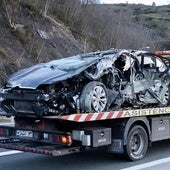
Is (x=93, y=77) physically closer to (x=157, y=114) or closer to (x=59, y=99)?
(x=59, y=99)

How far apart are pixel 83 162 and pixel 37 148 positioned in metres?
1.51

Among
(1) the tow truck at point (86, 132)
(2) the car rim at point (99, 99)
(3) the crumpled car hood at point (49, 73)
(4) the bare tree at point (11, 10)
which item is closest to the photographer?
(1) the tow truck at point (86, 132)

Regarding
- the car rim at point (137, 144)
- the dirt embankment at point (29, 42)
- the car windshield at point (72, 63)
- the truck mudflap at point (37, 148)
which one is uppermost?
the dirt embankment at point (29, 42)

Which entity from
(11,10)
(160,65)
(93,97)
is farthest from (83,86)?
(11,10)

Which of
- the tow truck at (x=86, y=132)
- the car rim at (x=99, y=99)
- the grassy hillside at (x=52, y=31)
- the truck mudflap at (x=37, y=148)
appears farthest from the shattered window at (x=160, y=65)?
the grassy hillside at (x=52, y=31)

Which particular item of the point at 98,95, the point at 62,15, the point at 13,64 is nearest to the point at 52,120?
the point at 98,95

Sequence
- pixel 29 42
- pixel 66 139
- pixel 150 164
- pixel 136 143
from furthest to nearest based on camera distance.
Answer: pixel 29 42 → pixel 136 143 → pixel 150 164 → pixel 66 139

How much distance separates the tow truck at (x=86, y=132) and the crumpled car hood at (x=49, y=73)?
64cm

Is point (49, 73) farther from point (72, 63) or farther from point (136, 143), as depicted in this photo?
point (136, 143)

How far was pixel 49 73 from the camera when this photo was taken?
9.03 m

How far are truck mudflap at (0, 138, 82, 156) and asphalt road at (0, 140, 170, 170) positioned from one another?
45cm

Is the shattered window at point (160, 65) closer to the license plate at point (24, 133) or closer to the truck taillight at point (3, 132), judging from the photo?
the license plate at point (24, 133)

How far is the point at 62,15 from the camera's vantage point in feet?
142

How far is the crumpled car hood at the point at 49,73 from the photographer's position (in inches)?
343
